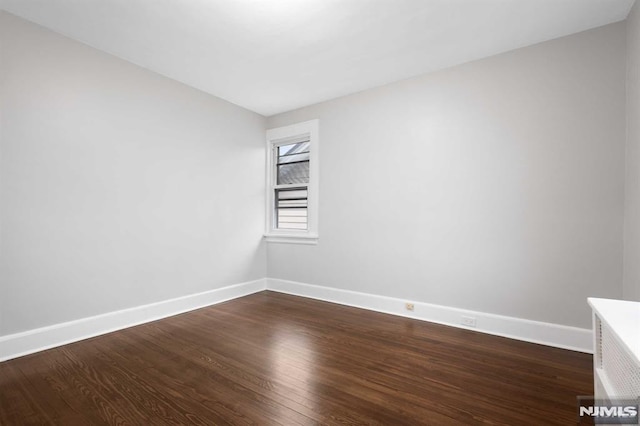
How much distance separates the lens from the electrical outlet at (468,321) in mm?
2826

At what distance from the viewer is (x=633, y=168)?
6.88 feet

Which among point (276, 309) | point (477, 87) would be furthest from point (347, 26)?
point (276, 309)

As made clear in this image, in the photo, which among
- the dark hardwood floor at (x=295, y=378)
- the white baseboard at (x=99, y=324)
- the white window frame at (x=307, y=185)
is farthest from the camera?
the white window frame at (x=307, y=185)

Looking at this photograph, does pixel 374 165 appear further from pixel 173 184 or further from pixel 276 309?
pixel 173 184

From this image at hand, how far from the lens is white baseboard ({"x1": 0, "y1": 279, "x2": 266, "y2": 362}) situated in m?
2.28

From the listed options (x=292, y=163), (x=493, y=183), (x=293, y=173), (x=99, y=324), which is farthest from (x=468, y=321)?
(x=99, y=324)

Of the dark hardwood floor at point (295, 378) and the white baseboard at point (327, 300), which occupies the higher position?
the white baseboard at point (327, 300)

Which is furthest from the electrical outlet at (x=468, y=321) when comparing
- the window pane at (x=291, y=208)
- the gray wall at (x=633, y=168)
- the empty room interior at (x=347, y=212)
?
the window pane at (x=291, y=208)

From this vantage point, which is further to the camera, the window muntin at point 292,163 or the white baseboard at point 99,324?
the window muntin at point 292,163

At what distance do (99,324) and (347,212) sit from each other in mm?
2848

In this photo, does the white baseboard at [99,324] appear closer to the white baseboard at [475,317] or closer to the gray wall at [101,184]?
the gray wall at [101,184]

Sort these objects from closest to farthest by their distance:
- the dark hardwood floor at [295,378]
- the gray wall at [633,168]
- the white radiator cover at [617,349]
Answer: the white radiator cover at [617,349]
the dark hardwood floor at [295,378]
the gray wall at [633,168]

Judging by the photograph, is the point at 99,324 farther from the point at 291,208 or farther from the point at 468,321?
the point at 468,321

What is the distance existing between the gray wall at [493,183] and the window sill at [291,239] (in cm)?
37
